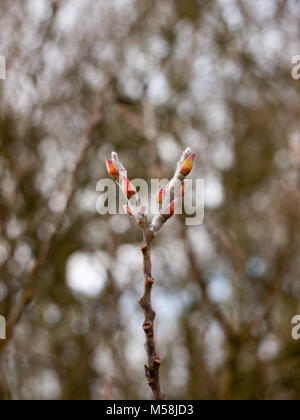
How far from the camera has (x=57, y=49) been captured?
3.71 metres

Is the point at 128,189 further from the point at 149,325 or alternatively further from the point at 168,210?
the point at 149,325

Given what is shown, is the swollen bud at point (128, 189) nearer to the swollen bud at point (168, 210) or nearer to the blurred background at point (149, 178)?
the swollen bud at point (168, 210)

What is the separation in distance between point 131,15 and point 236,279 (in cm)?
266

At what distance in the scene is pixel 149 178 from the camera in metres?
4.06

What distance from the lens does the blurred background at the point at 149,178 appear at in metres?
3.55

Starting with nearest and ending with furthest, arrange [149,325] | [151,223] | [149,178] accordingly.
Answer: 1. [149,325]
2. [151,223]
3. [149,178]

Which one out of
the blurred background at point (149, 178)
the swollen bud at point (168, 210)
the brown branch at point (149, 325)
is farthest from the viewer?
the blurred background at point (149, 178)

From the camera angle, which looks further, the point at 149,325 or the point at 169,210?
the point at 169,210

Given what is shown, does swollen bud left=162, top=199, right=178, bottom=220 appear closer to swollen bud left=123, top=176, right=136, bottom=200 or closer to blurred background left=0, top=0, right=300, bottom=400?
swollen bud left=123, top=176, right=136, bottom=200

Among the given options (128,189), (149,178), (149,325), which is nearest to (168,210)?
(128,189)

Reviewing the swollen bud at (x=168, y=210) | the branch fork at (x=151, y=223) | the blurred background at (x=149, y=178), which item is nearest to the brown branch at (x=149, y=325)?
the branch fork at (x=151, y=223)

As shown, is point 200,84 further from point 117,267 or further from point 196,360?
point 196,360
